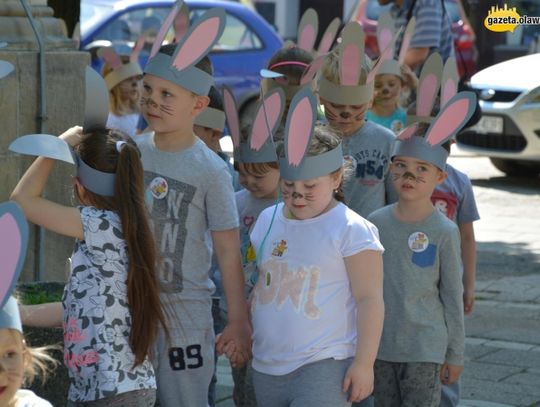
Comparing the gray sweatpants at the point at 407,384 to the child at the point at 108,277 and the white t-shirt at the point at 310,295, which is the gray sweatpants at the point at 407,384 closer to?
the white t-shirt at the point at 310,295

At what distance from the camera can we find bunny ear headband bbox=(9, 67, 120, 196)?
3963mm

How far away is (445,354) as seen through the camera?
5.02 m

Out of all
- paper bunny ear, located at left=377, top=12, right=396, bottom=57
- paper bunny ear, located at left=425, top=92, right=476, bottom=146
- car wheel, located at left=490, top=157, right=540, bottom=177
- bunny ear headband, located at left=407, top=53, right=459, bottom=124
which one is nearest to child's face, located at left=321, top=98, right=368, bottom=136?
→ bunny ear headband, located at left=407, top=53, right=459, bottom=124

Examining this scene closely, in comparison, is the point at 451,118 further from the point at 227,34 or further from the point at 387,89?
the point at 227,34

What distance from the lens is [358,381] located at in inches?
162

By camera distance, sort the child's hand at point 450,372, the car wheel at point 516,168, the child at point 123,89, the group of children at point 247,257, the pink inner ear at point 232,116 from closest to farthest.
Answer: the group of children at point 247,257
the child's hand at point 450,372
the pink inner ear at point 232,116
the child at point 123,89
the car wheel at point 516,168

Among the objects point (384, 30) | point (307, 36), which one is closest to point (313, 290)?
point (307, 36)

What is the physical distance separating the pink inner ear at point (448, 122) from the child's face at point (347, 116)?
71 cm

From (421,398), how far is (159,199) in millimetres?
1277

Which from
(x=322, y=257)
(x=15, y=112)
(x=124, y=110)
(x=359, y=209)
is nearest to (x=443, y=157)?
(x=359, y=209)

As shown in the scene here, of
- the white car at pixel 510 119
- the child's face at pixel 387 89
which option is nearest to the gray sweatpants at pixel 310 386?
the child's face at pixel 387 89

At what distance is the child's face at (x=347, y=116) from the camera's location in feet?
18.6

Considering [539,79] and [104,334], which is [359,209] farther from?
[539,79]

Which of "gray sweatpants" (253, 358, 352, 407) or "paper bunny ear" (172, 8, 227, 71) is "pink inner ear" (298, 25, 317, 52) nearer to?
"paper bunny ear" (172, 8, 227, 71)
